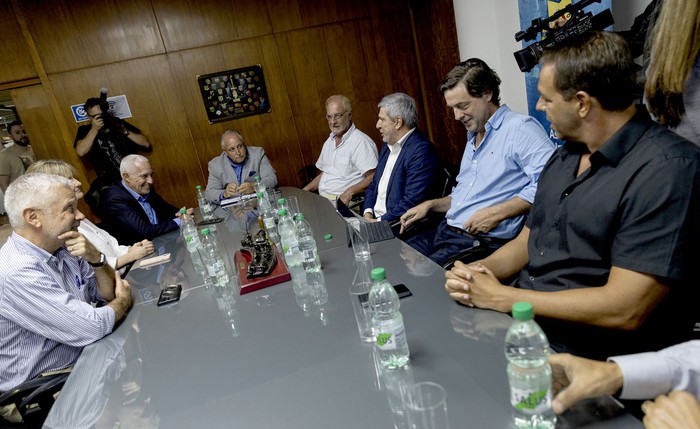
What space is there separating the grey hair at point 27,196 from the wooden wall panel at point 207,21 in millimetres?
3713

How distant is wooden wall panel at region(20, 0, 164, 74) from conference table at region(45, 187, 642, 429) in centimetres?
411

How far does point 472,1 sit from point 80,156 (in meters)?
4.48

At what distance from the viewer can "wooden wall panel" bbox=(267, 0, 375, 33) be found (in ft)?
16.5

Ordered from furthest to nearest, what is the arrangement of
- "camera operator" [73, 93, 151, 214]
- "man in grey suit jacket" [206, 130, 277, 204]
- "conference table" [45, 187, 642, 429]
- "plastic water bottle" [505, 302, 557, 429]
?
"camera operator" [73, 93, 151, 214], "man in grey suit jacket" [206, 130, 277, 204], "conference table" [45, 187, 642, 429], "plastic water bottle" [505, 302, 557, 429]

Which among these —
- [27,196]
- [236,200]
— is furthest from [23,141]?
[27,196]

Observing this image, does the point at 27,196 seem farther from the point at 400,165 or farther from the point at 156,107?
the point at 156,107

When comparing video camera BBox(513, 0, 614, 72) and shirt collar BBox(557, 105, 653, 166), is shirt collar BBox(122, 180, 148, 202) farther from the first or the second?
shirt collar BBox(557, 105, 653, 166)

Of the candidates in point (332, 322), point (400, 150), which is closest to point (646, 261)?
point (332, 322)

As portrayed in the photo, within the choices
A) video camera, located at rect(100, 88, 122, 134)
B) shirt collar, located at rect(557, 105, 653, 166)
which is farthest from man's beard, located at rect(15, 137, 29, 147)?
shirt collar, located at rect(557, 105, 653, 166)

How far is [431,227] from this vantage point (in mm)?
2631

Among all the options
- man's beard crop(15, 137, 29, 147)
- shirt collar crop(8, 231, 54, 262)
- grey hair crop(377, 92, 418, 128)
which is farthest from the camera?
man's beard crop(15, 137, 29, 147)

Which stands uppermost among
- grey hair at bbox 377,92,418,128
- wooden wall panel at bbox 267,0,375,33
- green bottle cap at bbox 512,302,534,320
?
wooden wall panel at bbox 267,0,375,33

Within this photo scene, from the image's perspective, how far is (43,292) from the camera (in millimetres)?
1488

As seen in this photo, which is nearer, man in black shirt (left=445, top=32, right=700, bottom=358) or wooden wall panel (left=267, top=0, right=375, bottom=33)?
man in black shirt (left=445, top=32, right=700, bottom=358)
